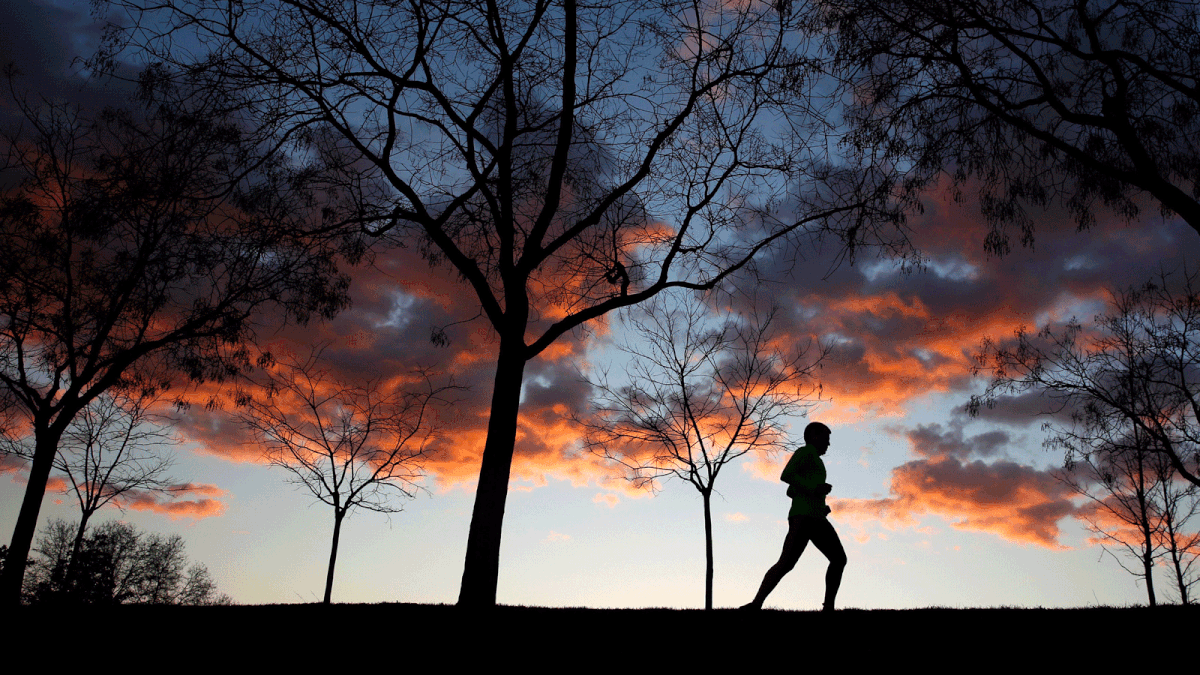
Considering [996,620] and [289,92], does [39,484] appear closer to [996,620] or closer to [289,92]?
[289,92]

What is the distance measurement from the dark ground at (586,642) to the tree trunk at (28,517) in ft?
25.2

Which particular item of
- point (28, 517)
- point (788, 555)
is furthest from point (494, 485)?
point (28, 517)

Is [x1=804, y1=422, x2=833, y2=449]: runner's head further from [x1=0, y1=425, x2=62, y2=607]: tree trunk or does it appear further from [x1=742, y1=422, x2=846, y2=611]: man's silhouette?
[x1=0, y1=425, x2=62, y2=607]: tree trunk

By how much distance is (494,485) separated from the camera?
10.9 metres

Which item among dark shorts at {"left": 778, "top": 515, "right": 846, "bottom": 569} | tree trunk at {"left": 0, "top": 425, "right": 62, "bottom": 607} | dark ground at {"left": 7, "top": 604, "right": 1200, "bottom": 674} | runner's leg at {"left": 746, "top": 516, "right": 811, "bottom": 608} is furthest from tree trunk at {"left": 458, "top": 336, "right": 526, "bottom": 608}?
tree trunk at {"left": 0, "top": 425, "right": 62, "bottom": 607}

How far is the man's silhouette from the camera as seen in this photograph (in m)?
8.24

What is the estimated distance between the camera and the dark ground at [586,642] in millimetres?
5727

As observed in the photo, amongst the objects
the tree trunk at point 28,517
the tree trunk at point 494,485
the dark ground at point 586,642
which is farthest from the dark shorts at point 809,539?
the tree trunk at point 28,517

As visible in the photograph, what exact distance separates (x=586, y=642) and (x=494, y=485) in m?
4.65

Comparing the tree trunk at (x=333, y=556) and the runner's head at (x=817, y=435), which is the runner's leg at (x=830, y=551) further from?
the tree trunk at (x=333, y=556)

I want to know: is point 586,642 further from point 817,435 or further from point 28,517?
point 28,517

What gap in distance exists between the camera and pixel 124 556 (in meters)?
43.3

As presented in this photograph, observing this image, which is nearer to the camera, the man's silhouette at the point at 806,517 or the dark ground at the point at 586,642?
the dark ground at the point at 586,642

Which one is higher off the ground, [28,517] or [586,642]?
[28,517]
